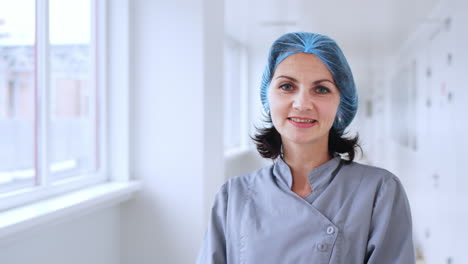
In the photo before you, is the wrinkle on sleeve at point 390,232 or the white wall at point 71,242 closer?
the wrinkle on sleeve at point 390,232

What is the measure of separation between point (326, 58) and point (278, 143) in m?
0.34

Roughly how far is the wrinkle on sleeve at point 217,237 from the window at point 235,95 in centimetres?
508

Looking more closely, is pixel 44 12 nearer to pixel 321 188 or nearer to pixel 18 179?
pixel 18 179

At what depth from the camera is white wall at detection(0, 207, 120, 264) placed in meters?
1.60

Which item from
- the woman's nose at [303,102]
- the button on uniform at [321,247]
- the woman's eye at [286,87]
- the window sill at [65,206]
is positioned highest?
the woman's eye at [286,87]

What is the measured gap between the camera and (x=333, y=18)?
4973 millimetres

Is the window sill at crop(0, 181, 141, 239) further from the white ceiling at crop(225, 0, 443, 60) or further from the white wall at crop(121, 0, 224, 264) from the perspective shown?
the white ceiling at crop(225, 0, 443, 60)

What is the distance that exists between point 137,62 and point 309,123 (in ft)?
5.35

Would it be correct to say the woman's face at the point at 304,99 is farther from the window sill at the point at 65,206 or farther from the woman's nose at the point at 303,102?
the window sill at the point at 65,206

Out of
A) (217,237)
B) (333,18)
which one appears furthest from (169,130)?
(333,18)

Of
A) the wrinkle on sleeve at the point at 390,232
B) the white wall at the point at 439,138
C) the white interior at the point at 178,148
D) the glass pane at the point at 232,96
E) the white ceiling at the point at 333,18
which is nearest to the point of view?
the wrinkle on sleeve at the point at 390,232

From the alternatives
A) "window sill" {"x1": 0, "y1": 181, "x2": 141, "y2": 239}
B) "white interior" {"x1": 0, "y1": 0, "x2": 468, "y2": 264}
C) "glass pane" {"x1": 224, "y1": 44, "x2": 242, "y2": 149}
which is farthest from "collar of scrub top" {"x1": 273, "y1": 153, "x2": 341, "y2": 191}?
"glass pane" {"x1": 224, "y1": 44, "x2": 242, "y2": 149}

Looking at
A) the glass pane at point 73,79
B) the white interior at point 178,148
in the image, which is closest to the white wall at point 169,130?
the white interior at point 178,148

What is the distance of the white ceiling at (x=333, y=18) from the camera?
4305 mm
